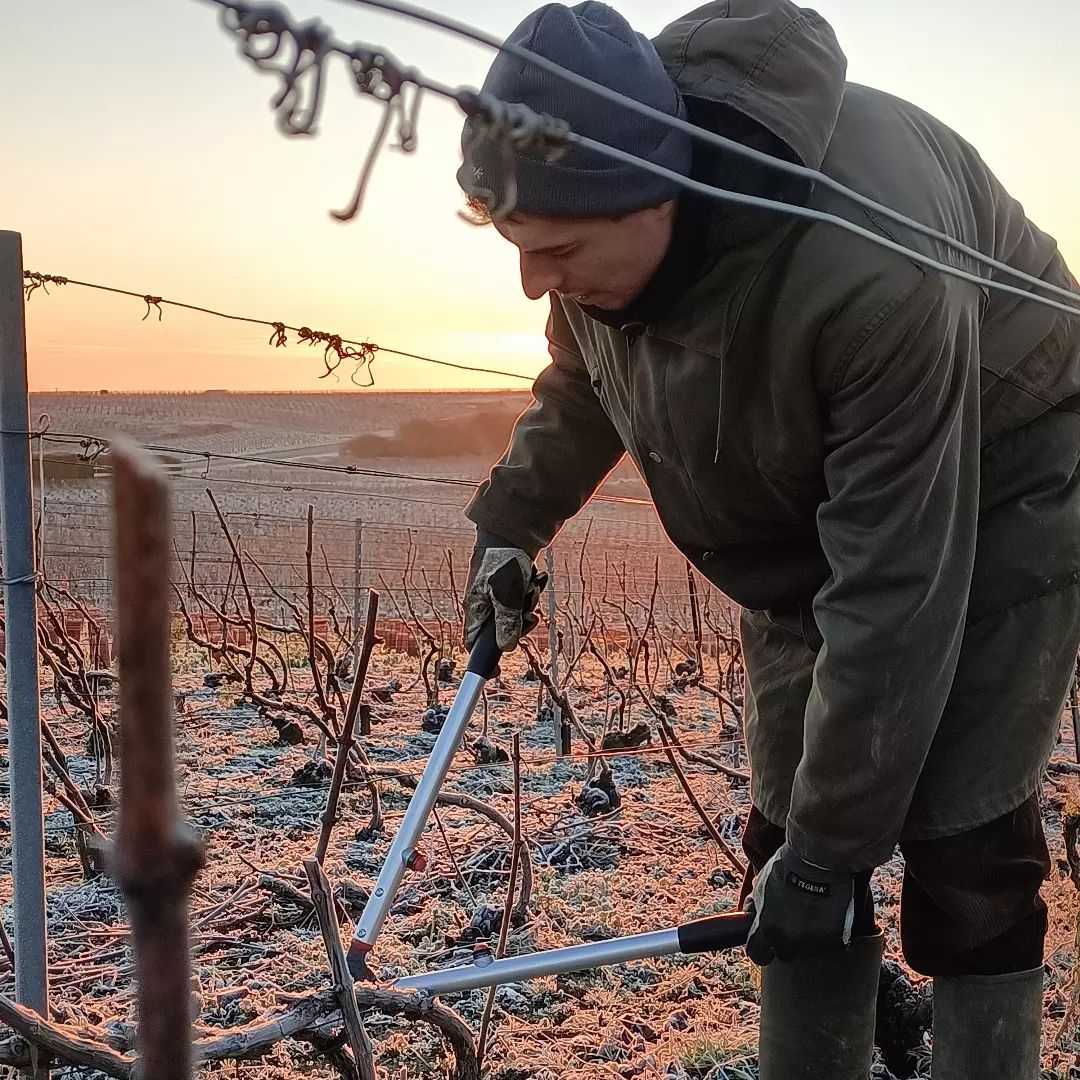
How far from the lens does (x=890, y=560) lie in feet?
4.95

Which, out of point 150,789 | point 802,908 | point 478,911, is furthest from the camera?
point 478,911

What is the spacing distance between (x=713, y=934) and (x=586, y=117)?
1303 mm

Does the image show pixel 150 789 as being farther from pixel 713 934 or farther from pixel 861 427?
pixel 713 934

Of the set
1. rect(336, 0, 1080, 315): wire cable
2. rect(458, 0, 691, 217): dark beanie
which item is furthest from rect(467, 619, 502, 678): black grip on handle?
rect(336, 0, 1080, 315): wire cable

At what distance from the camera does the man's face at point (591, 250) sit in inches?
59.0

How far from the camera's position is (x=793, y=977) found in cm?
200

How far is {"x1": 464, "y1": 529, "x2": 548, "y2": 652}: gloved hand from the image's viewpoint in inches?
87.9

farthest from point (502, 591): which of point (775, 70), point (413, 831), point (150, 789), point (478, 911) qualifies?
point (150, 789)

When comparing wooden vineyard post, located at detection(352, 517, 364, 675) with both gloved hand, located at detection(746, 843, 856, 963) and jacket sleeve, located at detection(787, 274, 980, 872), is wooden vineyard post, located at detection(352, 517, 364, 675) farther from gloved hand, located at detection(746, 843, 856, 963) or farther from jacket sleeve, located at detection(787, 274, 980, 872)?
jacket sleeve, located at detection(787, 274, 980, 872)

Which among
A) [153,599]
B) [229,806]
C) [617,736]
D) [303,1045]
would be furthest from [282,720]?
[153,599]

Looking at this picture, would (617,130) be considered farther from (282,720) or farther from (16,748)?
(282,720)

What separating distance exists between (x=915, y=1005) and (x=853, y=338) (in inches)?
76.2

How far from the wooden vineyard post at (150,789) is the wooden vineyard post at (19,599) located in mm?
2009

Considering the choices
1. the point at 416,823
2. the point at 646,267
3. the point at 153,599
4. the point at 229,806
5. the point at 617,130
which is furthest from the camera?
the point at 229,806
